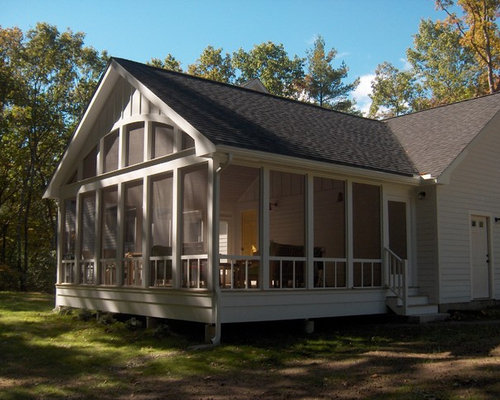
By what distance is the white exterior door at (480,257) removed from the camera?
46.0ft

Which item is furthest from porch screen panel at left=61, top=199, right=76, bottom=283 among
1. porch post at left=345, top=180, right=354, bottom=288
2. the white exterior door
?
the white exterior door

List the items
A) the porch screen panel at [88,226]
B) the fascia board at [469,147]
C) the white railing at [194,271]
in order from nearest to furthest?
the white railing at [194,271] < the fascia board at [469,147] < the porch screen panel at [88,226]

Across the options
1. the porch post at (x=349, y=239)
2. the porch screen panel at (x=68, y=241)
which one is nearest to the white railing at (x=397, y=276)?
the porch post at (x=349, y=239)

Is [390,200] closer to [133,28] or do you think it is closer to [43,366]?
[43,366]

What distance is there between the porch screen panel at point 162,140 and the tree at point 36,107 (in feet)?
53.9

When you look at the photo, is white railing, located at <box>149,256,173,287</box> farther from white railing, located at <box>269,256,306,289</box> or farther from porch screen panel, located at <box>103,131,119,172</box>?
porch screen panel, located at <box>103,131,119,172</box>

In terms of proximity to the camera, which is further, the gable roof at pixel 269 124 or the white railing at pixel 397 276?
the white railing at pixel 397 276

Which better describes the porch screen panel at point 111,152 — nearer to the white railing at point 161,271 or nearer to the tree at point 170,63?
the white railing at point 161,271

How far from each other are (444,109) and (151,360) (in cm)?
1207

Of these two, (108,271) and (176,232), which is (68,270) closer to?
(108,271)

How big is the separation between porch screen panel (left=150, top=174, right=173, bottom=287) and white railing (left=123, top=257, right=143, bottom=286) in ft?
1.63

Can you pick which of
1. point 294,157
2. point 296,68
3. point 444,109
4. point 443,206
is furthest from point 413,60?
point 294,157

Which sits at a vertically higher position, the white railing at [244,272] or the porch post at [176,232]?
the porch post at [176,232]

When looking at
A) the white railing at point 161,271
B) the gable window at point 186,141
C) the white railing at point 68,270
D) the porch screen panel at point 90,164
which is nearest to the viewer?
the gable window at point 186,141
